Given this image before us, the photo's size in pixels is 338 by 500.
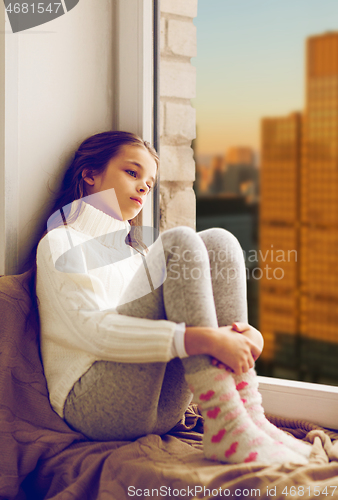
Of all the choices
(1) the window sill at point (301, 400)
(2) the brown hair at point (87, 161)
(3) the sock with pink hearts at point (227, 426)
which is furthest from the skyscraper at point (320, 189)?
(3) the sock with pink hearts at point (227, 426)

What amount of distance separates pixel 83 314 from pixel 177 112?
90cm

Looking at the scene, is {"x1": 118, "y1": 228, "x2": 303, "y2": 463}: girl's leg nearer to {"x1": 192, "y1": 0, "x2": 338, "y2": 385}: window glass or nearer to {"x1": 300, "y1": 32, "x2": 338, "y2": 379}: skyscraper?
{"x1": 192, "y1": 0, "x2": 338, "y2": 385}: window glass

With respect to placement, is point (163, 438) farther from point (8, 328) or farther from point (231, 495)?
point (8, 328)

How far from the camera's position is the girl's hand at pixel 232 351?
2.56 feet

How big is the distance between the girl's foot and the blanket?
27 millimetres

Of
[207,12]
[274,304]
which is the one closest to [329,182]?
[274,304]

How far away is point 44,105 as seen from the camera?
1.17 meters

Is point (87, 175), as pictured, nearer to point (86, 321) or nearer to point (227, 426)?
point (86, 321)

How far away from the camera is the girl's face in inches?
43.5

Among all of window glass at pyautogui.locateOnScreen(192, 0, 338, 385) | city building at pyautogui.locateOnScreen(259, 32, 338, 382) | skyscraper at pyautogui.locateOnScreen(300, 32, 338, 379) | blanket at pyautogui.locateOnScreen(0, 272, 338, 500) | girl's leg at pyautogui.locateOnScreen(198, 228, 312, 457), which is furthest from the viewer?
city building at pyautogui.locateOnScreen(259, 32, 338, 382)

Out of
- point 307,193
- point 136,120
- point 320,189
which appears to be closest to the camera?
point 136,120

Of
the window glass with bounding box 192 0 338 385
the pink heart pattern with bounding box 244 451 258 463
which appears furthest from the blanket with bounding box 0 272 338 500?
the window glass with bounding box 192 0 338 385

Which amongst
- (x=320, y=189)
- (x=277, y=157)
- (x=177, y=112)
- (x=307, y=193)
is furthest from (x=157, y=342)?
(x=277, y=157)

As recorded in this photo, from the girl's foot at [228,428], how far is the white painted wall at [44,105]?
64 centimetres
